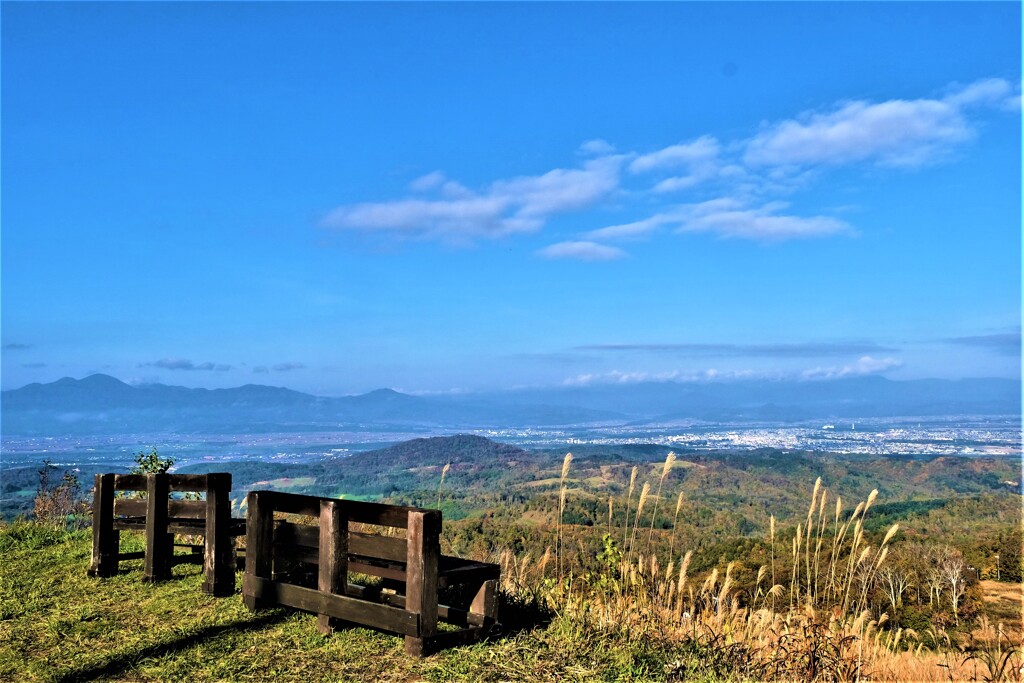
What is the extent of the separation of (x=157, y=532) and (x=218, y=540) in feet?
4.82

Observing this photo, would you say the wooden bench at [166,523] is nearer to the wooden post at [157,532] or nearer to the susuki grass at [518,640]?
the wooden post at [157,532]

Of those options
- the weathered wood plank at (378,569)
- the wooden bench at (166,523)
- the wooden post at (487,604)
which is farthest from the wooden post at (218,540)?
the wooden post at (487,604)

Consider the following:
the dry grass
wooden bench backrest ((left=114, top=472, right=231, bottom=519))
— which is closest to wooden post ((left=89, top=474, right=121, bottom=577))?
wooden bench backrest ((left=114, top=472, right=231, bottom=519))

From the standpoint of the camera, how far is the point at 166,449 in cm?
1780

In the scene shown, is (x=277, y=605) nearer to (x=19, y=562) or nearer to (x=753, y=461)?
(x=19, y=562)

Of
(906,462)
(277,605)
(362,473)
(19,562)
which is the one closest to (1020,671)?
(277,605)

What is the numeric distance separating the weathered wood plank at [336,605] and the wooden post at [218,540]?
775 millimetres

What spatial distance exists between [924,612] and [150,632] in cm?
1345

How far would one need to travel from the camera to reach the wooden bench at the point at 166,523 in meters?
9.47

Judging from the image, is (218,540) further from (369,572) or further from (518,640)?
(518,640)

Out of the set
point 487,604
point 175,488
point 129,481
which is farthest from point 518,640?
point 129,481

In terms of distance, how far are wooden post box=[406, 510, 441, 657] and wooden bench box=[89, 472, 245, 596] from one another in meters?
3.16

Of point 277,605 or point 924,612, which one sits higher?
point 277,605

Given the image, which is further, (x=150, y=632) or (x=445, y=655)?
(x=150, y=632)
